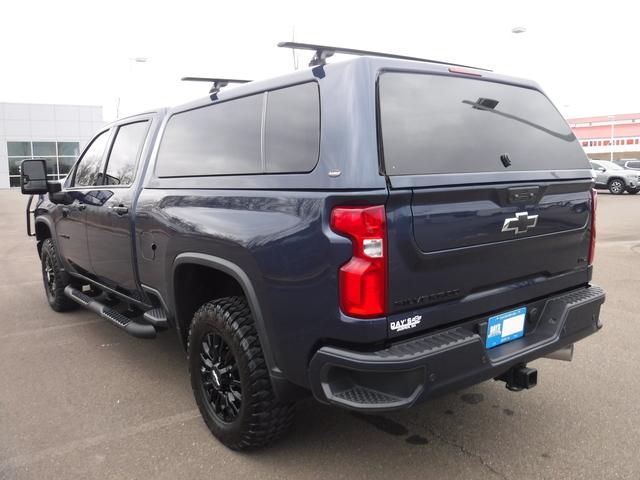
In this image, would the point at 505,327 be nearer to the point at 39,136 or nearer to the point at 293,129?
the point at 293,129

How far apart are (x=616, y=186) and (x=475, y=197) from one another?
25.7 meters

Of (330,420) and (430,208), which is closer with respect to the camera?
(430,208)

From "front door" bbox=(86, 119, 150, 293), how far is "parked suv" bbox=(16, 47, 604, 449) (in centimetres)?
32

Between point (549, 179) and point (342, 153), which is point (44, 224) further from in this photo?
point (549, 179)

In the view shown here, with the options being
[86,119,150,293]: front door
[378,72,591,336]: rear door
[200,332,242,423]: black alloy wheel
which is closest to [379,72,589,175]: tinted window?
[378,72,591,336]: rear door

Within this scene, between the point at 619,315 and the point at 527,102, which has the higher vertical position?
the point at 527,102

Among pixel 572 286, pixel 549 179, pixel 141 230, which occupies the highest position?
pixel 549 179

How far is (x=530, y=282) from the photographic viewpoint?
2.93m

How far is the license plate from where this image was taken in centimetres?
274

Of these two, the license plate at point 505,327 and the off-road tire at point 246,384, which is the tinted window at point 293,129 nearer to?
the off-road tire at point 246,384

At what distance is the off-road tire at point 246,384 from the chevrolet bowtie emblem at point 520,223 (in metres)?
1.36

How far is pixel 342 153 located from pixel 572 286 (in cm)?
173

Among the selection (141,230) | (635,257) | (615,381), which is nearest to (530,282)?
(615,381)

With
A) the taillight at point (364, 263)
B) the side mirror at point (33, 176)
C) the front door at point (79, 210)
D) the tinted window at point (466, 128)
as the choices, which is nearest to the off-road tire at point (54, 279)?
the front door at point (79, 210)
